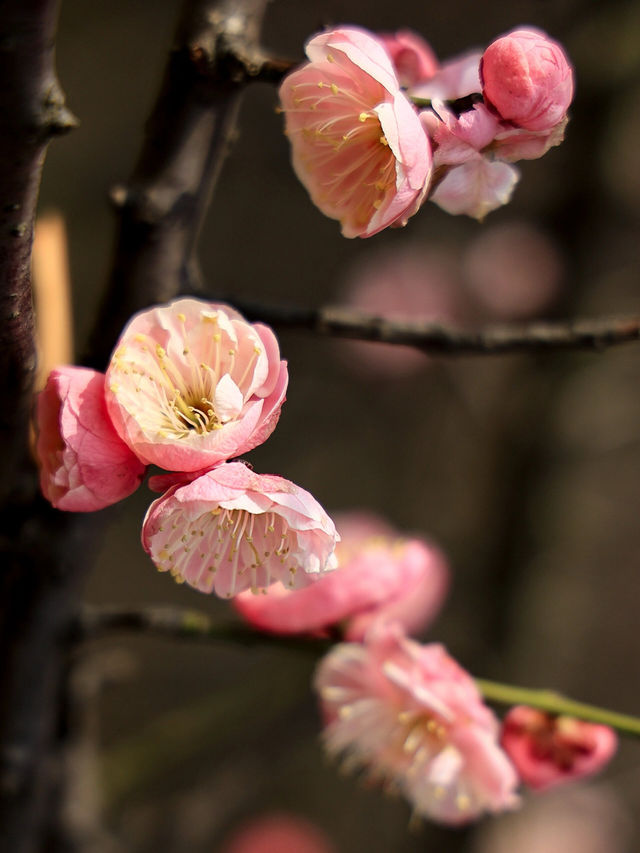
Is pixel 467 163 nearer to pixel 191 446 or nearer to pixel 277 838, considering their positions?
pixel 191 446

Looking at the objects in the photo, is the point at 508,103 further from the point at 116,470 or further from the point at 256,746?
the point at 256,746

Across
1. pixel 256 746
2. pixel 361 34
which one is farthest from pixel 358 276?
pixel 361 34

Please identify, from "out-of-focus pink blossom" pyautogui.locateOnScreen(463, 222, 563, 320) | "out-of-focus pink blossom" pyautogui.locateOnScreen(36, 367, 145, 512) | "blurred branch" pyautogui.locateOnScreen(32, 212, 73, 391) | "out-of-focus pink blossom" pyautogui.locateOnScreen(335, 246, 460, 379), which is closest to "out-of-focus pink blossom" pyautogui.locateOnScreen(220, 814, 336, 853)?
"out-of-focus pink blossom" pyautogui.locateOnScreen(335, 246, 460, 379)

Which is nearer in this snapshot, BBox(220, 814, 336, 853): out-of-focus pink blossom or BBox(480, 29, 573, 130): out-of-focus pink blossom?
BBox(480, 29, 573, 130): out-of-focus pink blossom

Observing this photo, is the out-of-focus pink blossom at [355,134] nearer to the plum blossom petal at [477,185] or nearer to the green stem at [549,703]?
the plum blossom petal at [477,185]

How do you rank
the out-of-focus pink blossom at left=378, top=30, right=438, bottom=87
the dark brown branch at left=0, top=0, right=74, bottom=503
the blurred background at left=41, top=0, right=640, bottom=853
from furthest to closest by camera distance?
1. the blurred background at left=41, top=0, right=640, bottom=853
2. the out-of-focus pink blossom at left=378, top=30, right=438, bottom=87
3. the dark brown branch at left=0, top=0, right=74, bottom=503

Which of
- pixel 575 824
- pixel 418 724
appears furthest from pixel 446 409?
pixel 418 724

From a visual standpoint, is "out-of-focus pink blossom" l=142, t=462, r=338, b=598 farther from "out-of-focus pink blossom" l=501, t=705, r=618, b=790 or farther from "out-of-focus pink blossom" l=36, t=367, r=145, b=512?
"out-of-focus pink blossom" l=501, t=705, r=618, b=790
